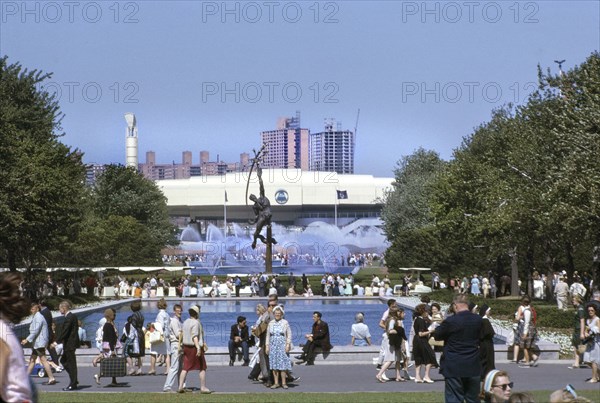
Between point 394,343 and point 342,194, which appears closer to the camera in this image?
point 394,343

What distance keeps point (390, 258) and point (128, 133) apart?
4150 inches

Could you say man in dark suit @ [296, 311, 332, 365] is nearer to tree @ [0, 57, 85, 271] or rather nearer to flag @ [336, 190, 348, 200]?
tree @ [0, 57, 85, 271]

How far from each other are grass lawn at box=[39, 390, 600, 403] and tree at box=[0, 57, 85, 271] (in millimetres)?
25448

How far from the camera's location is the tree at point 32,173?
42062mm

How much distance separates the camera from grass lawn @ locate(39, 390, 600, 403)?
603 inches

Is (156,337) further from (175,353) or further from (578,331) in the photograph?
(578,331)

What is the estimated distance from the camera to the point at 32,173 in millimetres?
43719

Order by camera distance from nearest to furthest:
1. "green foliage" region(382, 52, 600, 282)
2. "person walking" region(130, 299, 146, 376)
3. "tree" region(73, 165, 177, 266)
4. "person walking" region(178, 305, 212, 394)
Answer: "person walking" region(178, 305, 212, 394)
"person walking" region(130, 299, 146, 376)
"green foliage" region(382, 52, 600, 282)
"tree" region(73, 165, 177, 266)

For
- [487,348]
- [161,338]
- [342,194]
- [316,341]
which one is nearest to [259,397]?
[487,348]

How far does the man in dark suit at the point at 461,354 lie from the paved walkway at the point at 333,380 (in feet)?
15.1

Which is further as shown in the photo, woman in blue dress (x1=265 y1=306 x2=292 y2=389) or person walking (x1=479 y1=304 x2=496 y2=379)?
woman in blue dress (x1=265 y1=306 x2=292 y2=389)

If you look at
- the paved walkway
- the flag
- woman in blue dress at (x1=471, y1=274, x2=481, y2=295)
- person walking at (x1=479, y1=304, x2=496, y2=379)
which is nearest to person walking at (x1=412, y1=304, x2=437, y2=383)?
the paved walkway

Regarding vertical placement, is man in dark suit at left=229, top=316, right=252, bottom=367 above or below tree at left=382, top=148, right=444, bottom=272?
below

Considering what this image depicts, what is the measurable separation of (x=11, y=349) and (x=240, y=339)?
1604 cm
